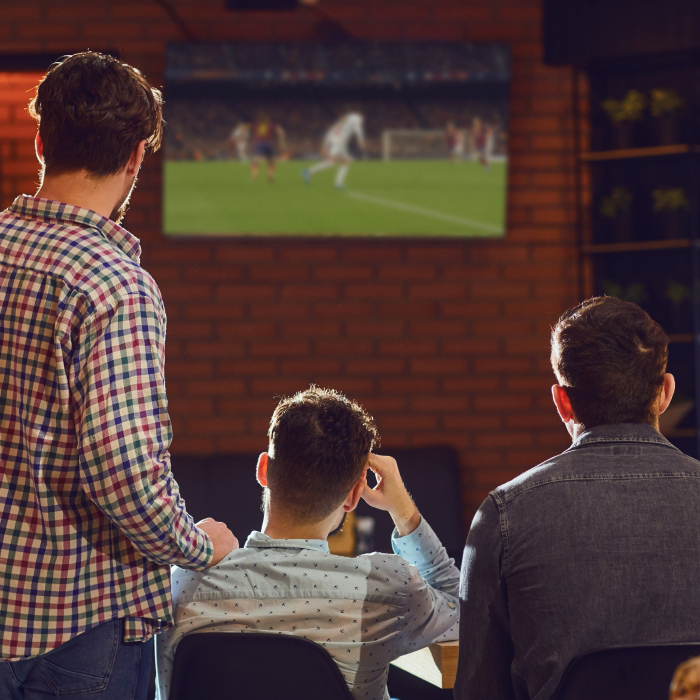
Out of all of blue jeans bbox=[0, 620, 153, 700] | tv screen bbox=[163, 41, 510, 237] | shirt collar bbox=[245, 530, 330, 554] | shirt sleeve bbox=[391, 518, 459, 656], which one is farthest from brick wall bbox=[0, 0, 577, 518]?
blue jeans bbox=[0, 620, 153, 700]

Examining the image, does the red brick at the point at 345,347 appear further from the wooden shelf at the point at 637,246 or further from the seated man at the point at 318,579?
the seated man at the point at 318,579

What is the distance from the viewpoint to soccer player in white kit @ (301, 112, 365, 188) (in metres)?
3.56

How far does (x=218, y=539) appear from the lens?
4.09 ft

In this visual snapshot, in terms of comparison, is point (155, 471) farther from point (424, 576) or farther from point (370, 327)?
point (370, 327)

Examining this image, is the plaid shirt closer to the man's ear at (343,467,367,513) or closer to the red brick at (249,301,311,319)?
the man's ear at (343,467,367,513)

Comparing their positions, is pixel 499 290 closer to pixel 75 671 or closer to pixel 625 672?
pixel 625 672

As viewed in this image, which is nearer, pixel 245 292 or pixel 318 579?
pixel 318 579

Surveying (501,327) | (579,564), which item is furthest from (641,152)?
(579,564)

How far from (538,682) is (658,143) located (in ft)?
9.31

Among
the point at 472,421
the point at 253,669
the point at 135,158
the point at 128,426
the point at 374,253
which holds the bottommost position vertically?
the point at 253,669

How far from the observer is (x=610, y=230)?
3.61 m

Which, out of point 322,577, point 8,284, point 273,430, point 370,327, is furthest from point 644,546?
point 370,327

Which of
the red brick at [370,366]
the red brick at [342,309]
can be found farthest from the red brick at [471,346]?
the red brick at [342,309]

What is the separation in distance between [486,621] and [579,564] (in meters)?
0.17
